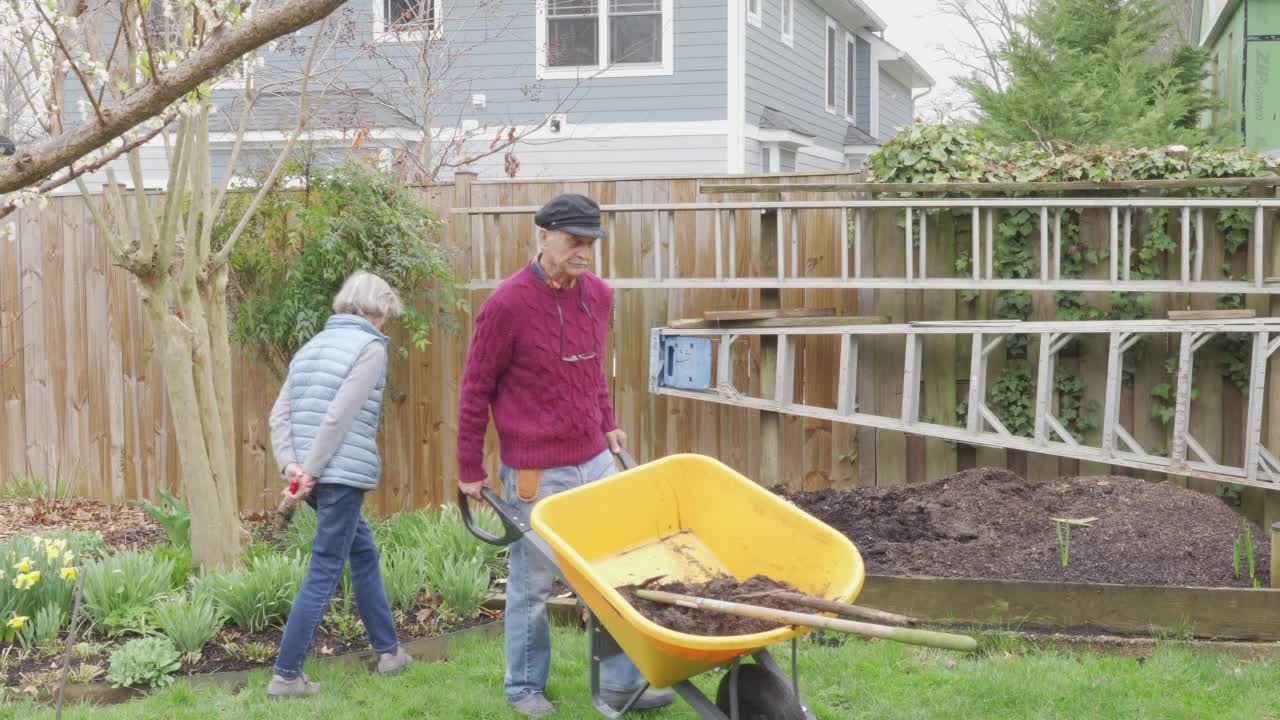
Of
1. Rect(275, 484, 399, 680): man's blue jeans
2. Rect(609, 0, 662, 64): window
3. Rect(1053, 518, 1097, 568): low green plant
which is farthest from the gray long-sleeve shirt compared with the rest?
Rect(609, 0, 662, 64): window

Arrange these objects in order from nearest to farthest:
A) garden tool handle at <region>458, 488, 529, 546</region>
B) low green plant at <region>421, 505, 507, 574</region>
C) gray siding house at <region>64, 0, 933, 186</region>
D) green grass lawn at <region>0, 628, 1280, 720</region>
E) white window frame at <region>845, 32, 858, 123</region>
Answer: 1. garden tool handle at <region>458, 488, 529, 546</region>
2. green grass lawn at <region>0, 628, 1280, 720</region>
3. low green plant at <region>421, 505, 507, 574</region>
4. gray siding house at <region>64, 0, 933, 186</region>
5. white window frame at <region>845, 32, 858, 123</region>

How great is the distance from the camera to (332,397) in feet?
14.5

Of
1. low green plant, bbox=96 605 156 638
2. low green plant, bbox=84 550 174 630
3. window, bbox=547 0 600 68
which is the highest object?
window, bbox=547 0 600 68

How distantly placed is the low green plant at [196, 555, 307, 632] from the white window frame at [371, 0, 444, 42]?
4.98 m

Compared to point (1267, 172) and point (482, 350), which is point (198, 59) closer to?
point (482, 350)

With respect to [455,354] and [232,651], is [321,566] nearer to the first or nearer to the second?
[232,651]

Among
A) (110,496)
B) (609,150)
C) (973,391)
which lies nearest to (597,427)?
(973,391)

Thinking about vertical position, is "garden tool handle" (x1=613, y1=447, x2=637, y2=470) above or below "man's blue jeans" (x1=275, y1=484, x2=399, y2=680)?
above

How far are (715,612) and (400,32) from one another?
28.5 ft

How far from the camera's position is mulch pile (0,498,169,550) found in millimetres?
6496

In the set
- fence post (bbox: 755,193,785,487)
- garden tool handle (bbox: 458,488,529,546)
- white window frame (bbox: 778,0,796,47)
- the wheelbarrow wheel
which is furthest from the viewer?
white window frame (bbox: 778,0,796,47)

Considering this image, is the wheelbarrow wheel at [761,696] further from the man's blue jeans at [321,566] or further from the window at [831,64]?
the window at [831,64]

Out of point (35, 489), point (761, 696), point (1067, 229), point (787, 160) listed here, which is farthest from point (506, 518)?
point (787, 160)

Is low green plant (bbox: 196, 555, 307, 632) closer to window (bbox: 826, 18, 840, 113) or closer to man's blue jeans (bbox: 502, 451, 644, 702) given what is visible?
man's blue jeans (bbox: 502, 451, 644, 702)
